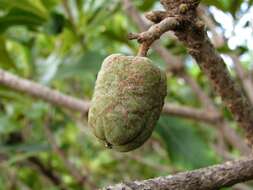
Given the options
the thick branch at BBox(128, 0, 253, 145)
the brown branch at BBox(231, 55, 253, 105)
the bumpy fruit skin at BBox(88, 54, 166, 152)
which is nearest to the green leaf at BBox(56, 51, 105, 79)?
the brown branch at BBox(231, 55, 253, 105)

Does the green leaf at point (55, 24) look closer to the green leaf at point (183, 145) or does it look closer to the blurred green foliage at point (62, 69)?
the blurred green foliage at point (62, 69)

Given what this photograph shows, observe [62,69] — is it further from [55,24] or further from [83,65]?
[55,24]

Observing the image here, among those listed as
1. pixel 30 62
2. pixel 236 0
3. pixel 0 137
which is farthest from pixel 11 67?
pixel 236 0

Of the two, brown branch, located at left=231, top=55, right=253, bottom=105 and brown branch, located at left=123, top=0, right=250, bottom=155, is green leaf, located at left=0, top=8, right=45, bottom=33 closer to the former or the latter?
brown branch, located at left=123, top=0, right=250, bottom=155

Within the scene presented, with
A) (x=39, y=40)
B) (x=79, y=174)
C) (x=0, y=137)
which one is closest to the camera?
(x=79, y=174)

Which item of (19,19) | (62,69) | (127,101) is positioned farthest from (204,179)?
(62,69)

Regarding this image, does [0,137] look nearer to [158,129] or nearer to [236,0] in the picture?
[158,129]

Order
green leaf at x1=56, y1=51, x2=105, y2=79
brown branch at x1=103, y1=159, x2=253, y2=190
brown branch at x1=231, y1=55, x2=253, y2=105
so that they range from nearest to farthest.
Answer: brown branch at x1=103, y1=159, x2=253, y2=190
green leaf at x1=56, y1=51, x2=105, y2=79
brown branch at x1=231, y1=55, x2=253, y2=105
